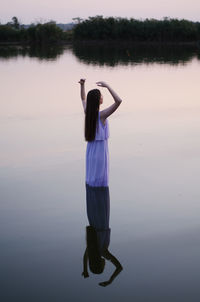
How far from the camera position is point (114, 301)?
401 cm

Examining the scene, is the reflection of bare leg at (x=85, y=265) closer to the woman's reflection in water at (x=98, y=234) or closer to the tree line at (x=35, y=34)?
the woman's reflection in water at (x=98, y=234)

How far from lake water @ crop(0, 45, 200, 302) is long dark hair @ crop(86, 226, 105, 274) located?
0.25 ft

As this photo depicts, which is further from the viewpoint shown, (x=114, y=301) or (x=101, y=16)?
(x=101, y=16)

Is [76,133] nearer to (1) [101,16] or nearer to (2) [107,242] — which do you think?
(2) [107,242]

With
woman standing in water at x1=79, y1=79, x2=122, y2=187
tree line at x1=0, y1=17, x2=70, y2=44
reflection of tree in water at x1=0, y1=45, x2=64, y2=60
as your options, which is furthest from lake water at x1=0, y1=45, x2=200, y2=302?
tree line at x1=0, y1=17, x2=70, y2=44

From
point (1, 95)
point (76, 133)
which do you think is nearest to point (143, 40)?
point (1, 95)

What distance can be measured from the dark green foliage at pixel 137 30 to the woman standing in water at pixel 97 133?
2345 inches

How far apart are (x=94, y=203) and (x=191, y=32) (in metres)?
61.3

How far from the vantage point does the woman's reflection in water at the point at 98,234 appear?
4638mm

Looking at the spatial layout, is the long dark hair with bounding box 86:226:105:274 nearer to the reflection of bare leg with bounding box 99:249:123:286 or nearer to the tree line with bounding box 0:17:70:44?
the reflection of bare leg with bounding box 99:249:123:286

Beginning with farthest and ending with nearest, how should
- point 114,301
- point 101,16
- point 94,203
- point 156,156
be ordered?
1. point 101,16
2. point 156,156
3. point 94,203
4. point 114,301

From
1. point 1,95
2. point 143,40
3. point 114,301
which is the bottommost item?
point 114,301

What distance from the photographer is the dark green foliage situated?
2525 inches

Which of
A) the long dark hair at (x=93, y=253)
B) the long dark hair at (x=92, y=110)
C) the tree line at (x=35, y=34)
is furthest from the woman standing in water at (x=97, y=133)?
the tree line at (x=35, y=34)
